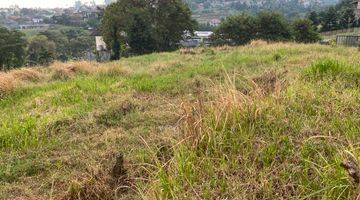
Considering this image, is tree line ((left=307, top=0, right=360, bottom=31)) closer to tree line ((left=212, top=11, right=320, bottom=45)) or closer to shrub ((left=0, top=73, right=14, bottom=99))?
tree line ((left=212, top=11, right=320, bottom=45))

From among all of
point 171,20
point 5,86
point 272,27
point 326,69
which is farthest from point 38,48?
point 326,69

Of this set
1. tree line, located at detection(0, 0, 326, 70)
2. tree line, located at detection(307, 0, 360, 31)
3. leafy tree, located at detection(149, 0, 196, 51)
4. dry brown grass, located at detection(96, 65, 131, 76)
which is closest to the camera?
dry brown grass, located at detection(96, 65, 131, 76)

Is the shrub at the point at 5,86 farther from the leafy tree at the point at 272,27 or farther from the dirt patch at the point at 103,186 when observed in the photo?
A: the leafy tree at the point at 272,27

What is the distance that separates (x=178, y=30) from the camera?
28750 millimetres

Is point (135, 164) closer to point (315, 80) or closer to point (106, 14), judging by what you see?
point (315, 80)

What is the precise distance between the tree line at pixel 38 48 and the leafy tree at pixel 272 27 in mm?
11922

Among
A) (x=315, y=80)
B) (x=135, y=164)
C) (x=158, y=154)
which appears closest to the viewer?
(x=135, y=164)

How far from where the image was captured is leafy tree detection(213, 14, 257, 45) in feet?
87.4

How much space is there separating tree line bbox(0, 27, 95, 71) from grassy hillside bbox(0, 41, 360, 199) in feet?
40.7

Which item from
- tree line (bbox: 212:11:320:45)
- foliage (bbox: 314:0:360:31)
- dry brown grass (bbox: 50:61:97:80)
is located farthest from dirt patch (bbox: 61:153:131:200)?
foliage (bbox: 314:0:360:31)

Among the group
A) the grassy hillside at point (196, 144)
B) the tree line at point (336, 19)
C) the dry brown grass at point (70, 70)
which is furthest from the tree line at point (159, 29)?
the grassy hillside at point (196, 144)

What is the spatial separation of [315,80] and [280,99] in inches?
45.2

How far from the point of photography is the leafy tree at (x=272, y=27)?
2623cm

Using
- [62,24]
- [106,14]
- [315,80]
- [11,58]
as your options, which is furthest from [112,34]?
[62,24]
